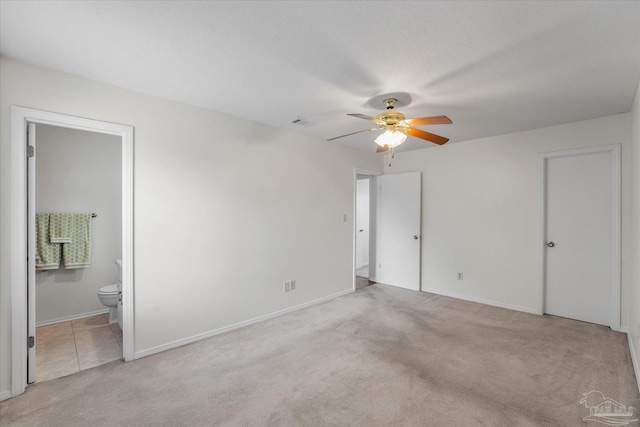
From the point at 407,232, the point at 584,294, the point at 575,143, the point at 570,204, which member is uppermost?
the point at 575,143

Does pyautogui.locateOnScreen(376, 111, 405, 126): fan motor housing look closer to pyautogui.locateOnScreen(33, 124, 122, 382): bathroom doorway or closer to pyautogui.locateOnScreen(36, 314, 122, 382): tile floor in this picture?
pyautogui.locateOnScreen(36, 314, 122, 382): tile floor

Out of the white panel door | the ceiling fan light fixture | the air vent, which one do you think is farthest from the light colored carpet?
the air vent

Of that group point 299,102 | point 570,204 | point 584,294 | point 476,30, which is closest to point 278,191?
point 299,102

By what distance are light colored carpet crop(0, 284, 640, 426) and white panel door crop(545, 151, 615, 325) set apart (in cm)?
32

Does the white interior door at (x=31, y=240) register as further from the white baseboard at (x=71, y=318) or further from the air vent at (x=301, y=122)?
the air vent at (x=301, y=122)

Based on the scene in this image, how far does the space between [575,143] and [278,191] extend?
3721mm

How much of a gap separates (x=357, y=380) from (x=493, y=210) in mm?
3222

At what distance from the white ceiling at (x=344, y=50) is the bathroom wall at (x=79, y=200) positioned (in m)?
1.83

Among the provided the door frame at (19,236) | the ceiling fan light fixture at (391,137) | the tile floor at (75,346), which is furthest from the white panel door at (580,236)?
the door frame at (19,236)

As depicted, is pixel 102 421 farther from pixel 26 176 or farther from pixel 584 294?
A: pixel 584 294

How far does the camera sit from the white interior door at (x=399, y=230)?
5004mm

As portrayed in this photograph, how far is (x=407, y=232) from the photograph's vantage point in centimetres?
510

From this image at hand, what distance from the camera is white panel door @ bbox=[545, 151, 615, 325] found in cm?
345

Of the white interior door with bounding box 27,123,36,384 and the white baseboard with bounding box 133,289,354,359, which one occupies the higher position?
the white interior door with bounding box 27,123,36,384
